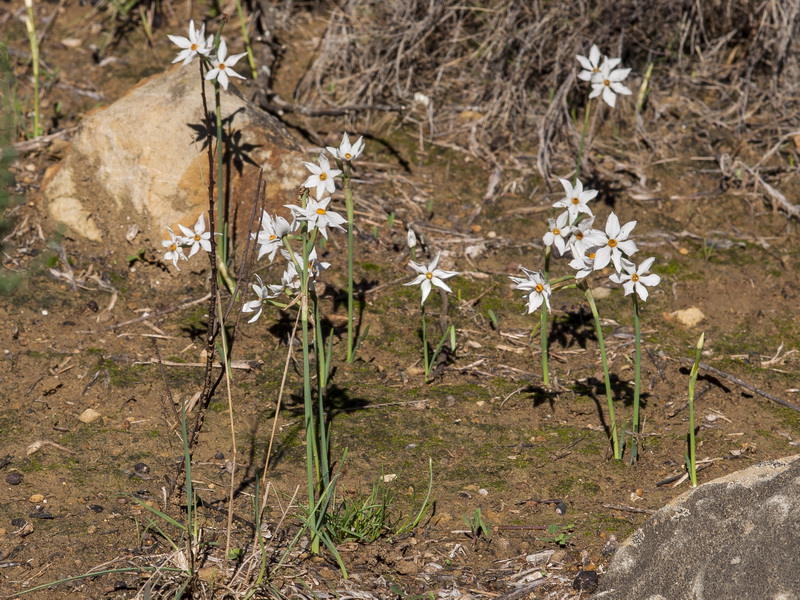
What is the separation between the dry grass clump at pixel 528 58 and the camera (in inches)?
210

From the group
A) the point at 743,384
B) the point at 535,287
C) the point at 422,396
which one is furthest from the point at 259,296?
the point at 743,384

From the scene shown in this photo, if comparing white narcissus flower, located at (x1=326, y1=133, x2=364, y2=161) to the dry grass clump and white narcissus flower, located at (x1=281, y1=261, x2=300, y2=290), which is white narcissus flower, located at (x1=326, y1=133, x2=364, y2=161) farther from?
the dry grass clump

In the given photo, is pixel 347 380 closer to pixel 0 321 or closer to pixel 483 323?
pixel 483 323

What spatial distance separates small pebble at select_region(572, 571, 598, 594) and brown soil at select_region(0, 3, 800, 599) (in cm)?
4

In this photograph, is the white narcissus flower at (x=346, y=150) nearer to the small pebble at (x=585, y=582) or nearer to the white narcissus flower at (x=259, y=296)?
the white narcissus flower at (x=259, y=296)

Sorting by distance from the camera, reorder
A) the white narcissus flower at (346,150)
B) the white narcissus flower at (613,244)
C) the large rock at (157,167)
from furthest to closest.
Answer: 1. the large rock at (157,167)
2. the white narcissus flower at (346,150)
3. the white narcissus flower at (613,244)

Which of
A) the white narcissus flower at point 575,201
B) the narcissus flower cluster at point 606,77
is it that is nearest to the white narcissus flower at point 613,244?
the white narcissus flower at point 575,201

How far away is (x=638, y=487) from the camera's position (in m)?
3.05

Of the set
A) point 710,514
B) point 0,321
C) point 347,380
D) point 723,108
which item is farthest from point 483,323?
point 723,108

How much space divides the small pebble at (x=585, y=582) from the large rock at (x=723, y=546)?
0.05 m

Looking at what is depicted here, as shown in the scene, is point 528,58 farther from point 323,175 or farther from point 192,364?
point 192,364

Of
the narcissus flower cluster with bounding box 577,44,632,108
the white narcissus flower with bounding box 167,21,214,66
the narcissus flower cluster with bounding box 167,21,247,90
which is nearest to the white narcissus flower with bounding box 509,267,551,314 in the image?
the narcissus flower cluster with bounding box 577,44,632,108

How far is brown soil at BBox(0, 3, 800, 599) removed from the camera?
9.05 ft

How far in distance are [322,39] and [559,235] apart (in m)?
3.40
